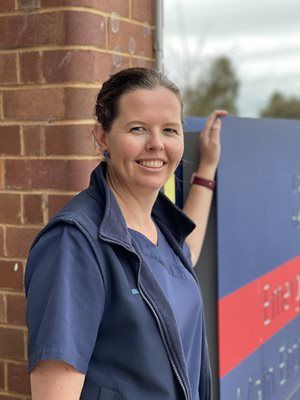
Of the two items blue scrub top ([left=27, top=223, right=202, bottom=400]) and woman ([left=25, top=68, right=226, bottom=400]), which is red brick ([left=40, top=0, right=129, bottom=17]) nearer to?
woman ([left=25, top=68, right=226, bottom=400])

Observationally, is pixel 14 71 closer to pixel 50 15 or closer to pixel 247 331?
pixel 50 15

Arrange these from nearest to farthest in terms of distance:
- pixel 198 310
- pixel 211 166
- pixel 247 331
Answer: pixel 198 310 → pixel 211 166 → pixel 247 331

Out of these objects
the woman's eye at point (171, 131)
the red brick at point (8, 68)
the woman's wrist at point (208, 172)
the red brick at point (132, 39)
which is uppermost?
the red brick at point (132, 39)

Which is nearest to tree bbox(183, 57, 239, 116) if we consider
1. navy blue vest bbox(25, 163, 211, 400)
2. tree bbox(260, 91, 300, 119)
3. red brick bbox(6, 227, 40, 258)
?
tree bbox(260, 91, 300, 119)

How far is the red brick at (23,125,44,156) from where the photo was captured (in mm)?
2301

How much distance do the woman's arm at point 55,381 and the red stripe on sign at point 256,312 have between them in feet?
4.21

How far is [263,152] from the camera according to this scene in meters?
3.03

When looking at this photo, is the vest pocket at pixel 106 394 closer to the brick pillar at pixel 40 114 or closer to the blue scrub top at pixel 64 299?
the blue scrub top at pixel 64 299

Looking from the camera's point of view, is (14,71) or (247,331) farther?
(247,331)

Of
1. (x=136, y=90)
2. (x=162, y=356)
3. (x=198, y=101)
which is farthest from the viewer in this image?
(x=198, y=101)

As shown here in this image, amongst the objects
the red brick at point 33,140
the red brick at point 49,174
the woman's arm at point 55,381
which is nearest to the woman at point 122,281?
the woman's arm at point 55,381

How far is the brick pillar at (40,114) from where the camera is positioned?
2238 mm

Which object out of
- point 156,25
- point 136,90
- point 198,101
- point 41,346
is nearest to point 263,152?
point 156,25

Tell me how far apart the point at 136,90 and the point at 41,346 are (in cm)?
77
